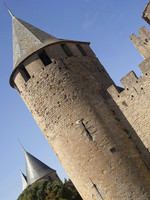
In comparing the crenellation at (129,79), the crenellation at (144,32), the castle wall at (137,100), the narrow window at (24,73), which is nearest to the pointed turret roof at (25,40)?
the narrow window at (24,73)

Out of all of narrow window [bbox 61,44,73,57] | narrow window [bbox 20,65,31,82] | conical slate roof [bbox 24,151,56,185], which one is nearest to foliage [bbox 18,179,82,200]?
conical slate roof [bbox 24,151,56,185]

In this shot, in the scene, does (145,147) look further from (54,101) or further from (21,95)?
(21,95)

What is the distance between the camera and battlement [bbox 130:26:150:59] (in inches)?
783

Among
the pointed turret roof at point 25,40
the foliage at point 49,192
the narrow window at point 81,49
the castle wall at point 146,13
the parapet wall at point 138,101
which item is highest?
the pointed turret roof at point 25,40

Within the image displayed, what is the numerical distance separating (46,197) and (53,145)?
15.1m

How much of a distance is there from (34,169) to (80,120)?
84.3 ft

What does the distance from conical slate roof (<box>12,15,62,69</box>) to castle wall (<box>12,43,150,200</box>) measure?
595 mm

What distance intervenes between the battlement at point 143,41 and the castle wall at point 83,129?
28.5ft

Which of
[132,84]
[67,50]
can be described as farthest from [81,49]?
[132,84]

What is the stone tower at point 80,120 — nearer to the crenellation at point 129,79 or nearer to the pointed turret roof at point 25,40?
the pointed turret roof at point 25,40

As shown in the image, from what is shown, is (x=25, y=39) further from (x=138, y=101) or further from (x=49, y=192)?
(x=49, y=192)

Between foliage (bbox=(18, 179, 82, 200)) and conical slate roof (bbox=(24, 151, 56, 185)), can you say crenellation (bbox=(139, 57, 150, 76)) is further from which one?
conical slate roof (bbox=(24, 151, 56, 185))

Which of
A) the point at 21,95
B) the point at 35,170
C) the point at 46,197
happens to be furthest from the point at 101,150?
the point at 35,170

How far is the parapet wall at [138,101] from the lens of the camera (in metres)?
11.6
